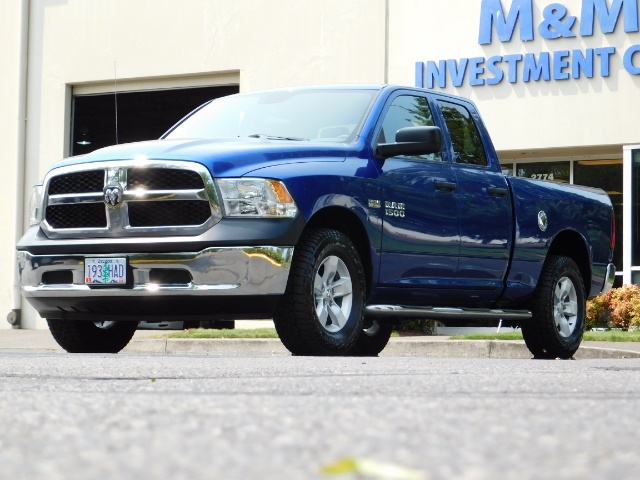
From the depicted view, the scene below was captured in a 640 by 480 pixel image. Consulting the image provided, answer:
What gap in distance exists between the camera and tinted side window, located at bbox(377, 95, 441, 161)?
8.59 meters

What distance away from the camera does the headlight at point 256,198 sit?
289 inches

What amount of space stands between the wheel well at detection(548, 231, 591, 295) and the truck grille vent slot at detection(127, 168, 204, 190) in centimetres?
359

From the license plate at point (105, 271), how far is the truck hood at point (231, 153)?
0.62 meters

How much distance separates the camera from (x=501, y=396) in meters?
4.21

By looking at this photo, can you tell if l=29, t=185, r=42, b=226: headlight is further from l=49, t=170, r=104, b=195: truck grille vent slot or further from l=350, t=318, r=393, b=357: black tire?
l=350, t=318, r=393, b=357: black tire

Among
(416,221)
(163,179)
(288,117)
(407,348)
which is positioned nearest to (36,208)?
(163,179)

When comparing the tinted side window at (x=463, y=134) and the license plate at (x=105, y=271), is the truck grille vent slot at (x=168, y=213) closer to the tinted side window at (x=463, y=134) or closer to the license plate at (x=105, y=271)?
the license plate at (x=105, y=271)

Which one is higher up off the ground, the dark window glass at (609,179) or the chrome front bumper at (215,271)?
the dark window glass at (609,179)

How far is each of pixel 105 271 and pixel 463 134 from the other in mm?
3123

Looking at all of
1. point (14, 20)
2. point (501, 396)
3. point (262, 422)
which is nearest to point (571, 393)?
point (501, 396)

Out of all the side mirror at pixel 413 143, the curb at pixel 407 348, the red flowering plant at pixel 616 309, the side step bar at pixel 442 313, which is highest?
the side mirror at pixel 413 143

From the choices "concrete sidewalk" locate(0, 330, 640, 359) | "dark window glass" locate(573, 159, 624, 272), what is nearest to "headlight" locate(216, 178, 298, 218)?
"concrete sidewalk" locate(0, 330, 640, 359)

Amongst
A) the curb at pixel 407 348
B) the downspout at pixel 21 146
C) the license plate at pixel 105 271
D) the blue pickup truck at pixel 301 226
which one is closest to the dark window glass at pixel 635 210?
the curb at pixel 407 348

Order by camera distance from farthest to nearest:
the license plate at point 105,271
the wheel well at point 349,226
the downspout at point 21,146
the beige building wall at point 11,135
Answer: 1. the beige building wall at point 11,135
2. the downspout at point 21,146
3. the wheel well at point 349,226
4. the license plate at point 105,271
